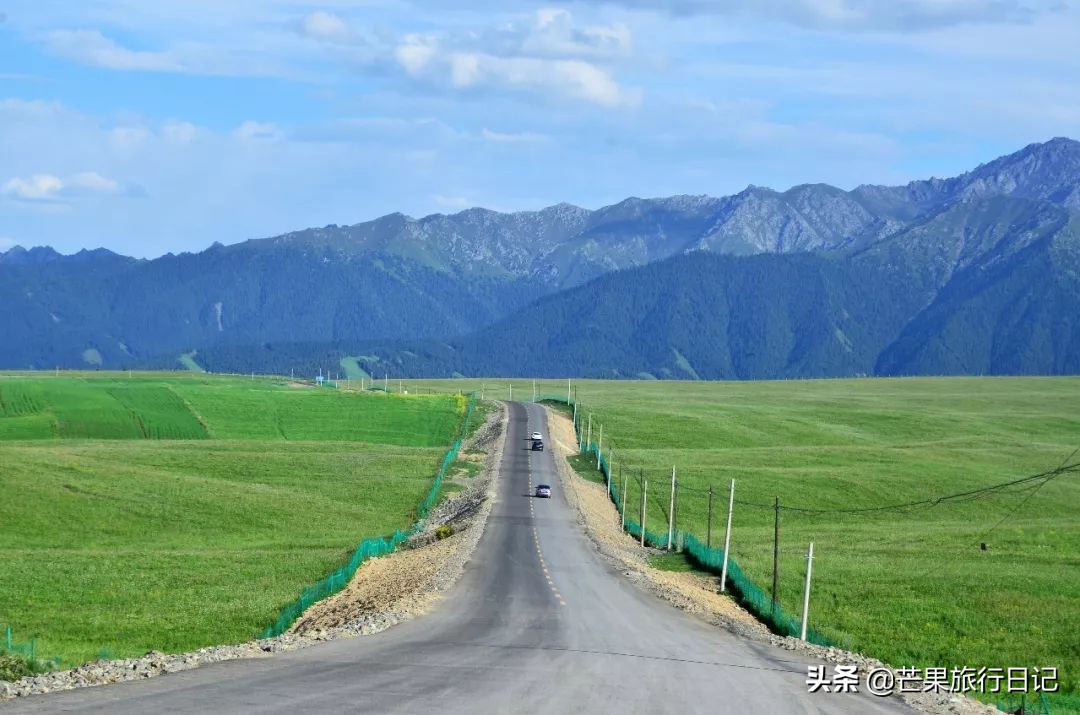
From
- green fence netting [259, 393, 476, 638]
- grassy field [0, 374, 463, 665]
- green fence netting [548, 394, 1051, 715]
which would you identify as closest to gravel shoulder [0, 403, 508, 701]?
green fence netting [259, 393, 476, 638]

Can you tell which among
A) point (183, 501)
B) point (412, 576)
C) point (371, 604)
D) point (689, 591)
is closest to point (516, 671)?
point (371, 604)

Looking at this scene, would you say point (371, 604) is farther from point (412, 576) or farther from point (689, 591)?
point (689, 591)

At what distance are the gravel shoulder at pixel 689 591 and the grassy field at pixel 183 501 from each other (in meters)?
12.9

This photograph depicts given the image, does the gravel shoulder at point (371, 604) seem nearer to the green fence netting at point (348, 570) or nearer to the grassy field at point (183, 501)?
the green fence netting at point (348, 570)

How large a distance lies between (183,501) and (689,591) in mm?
44971

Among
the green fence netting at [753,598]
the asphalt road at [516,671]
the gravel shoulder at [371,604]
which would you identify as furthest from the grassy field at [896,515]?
the gravel shoulder at [371,604]

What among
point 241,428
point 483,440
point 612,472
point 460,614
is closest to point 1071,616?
point 460,614

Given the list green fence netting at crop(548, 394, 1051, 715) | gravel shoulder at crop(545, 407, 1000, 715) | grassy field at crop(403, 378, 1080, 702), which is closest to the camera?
gravel shoulder at crop(545, 407, 1000, 715)

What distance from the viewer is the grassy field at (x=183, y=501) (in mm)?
52812

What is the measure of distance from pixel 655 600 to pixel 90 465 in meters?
60.5

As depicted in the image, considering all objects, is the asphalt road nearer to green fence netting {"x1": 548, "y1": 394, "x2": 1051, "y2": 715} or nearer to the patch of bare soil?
the patch of bare soil

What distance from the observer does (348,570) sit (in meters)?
60.2

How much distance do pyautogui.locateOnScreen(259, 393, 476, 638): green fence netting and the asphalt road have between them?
205 inches

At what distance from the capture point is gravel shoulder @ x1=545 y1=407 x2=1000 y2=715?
107 ft
